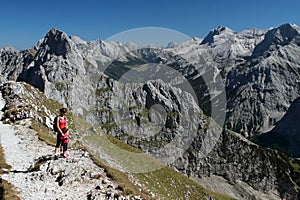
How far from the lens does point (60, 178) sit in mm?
24969

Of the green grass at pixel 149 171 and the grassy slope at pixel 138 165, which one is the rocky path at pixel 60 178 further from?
the green grass at pixel 149 171

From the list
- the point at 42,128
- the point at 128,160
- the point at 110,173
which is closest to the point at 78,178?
the point at 110,173

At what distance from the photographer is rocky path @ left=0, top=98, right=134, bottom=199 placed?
2273 cm

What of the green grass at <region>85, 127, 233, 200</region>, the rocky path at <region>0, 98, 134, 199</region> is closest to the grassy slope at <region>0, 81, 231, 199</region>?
the green grass at <region>85, 127, 233, 200</region>

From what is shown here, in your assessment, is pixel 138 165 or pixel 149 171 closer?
pixel 138 165

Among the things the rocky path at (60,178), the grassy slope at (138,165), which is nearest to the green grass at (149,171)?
the grassy slope at (138,165)

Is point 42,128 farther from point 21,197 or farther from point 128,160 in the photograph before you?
point 128,160

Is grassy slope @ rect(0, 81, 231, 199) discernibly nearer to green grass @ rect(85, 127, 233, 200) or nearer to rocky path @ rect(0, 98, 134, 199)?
green grass @ rect(85, 127, 233, 200)

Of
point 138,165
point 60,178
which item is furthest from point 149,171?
point 60,178

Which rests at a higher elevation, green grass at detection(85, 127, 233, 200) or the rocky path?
the rocky path

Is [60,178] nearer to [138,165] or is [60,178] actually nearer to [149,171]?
[138,165]

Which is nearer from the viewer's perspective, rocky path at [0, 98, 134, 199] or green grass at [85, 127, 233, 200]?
rocky path at [0, 98, 134, 199]

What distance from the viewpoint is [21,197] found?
21.9m

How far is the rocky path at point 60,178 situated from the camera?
22734mm
